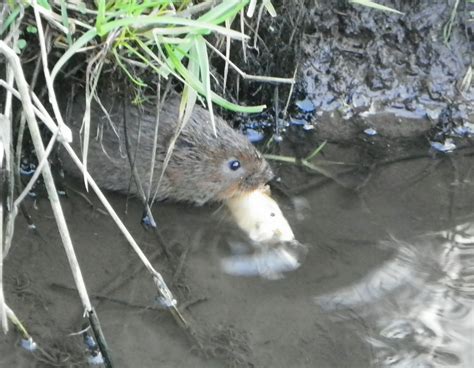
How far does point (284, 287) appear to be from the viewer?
10.8 feet

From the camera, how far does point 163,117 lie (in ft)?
11.6

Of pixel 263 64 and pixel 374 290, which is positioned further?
pixel 263 64

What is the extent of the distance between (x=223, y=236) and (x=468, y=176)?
1396mm

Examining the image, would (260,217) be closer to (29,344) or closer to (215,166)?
(215,166)

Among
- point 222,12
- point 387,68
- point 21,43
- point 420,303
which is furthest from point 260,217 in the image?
point 387,68

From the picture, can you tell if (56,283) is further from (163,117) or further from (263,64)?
(263,64)

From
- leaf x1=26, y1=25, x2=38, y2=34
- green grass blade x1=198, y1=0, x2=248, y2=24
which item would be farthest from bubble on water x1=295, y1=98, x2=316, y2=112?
leaf x1=26, y1=25, x2=38, y2=34

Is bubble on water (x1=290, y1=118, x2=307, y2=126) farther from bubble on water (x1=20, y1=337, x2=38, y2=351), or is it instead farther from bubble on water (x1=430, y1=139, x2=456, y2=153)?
bubble on water (x1=20, y1=337, x2=38, y2=351)

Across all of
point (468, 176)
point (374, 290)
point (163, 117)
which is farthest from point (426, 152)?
point (163, 117)

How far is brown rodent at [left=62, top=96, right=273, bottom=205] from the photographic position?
3.51 meters

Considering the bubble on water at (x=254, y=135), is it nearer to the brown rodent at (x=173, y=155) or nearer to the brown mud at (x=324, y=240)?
the brown mud at (x=324, y=240)

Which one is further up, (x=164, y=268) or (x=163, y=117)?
(x=163, y=117)

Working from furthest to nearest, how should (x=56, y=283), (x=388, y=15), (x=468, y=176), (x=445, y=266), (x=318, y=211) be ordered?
(x=388, y=15) < (x=468, y=176) < (x=318, y=211) < (x=445, y=266) < (x=56, y=283)

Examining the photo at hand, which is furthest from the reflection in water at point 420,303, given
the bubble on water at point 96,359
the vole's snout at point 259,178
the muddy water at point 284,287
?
the bubble on water at point 96,359
